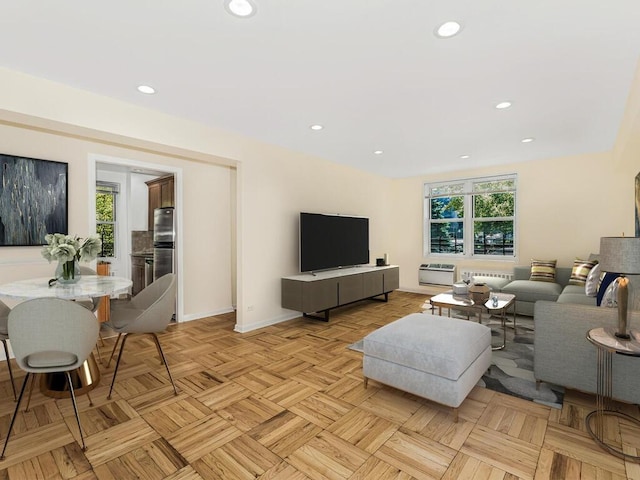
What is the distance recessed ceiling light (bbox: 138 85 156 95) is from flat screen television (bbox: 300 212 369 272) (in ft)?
7.72

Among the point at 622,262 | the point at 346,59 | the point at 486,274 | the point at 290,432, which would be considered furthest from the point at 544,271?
the point at 290,432

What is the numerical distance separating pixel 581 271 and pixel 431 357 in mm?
3689

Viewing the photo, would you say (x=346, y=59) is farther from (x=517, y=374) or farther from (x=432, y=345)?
(x=517, y=374)

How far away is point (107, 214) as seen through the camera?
18.6ft

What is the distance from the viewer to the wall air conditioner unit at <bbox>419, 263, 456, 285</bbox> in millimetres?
6176

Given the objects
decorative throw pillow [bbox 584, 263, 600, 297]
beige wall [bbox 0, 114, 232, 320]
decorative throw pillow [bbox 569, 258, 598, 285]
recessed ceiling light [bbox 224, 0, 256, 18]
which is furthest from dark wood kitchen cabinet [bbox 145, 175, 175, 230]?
decorative throw pillow [bbox 569, 258, 598, 285]

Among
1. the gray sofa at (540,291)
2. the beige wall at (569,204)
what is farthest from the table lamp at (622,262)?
the beige wall at (569,204)

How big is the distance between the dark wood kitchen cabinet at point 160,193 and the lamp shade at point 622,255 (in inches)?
181

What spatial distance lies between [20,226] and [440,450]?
158 inches

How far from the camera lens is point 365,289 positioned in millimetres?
5238

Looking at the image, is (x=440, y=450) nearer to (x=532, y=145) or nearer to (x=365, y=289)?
(x=365, y=289)

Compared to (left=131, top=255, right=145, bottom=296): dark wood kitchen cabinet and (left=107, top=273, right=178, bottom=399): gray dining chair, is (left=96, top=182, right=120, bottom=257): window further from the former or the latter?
(left=107, top=273, right=178, bottom=399): gray dining chair

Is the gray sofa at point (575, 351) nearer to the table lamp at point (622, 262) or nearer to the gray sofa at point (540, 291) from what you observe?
the table lamp at point (622, 262)

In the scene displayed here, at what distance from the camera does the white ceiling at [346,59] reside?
5.98 feet
